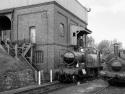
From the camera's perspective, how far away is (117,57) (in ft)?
48.0

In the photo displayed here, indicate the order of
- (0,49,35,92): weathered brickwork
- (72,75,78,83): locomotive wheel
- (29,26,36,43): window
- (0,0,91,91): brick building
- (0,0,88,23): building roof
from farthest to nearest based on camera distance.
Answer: (0,0,88,23): building roof < (29,26,36,43): window < (0,0,91,91): brick building < (72,75,78,83): locomotive wheel < (0,49,35,92): weathered brickwork

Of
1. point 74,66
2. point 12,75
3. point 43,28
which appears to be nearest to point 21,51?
point 43,28

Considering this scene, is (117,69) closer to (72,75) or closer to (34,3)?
(72,75)

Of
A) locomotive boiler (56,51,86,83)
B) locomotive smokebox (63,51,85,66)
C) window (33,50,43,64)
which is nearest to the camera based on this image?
locomotive boiler (56,51,86,83)

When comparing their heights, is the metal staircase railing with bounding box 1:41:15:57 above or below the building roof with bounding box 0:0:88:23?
below

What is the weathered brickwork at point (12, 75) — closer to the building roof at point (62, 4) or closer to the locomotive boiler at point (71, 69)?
the locomotive boiler at point (71, 69)

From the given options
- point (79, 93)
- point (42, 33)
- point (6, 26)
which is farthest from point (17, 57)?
point (6, 26)

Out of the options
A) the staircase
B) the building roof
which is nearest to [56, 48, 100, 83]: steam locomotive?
the staircase

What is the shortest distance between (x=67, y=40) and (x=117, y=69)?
31.2 ft

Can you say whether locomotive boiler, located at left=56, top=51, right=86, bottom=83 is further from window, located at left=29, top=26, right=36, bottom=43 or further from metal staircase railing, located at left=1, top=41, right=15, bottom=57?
window, located at left=29, top=26, right=36, bottom=43

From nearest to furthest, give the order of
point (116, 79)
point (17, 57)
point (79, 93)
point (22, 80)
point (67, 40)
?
point (79, 93)
point (116, 79)
point (22, 80)
point (17, 57)
point (67, 40)

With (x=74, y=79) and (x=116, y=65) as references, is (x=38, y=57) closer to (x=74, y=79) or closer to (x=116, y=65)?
(x=74, y=79)

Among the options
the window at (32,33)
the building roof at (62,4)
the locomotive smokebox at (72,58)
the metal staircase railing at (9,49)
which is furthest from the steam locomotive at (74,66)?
the building roof at (62,4)

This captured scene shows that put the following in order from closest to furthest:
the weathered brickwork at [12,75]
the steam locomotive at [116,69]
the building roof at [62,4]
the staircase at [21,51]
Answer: the weathered brickwork at [12,75], the steam locomotive at [116,69], the staircase at [21,51], the building roof at [62,4]
